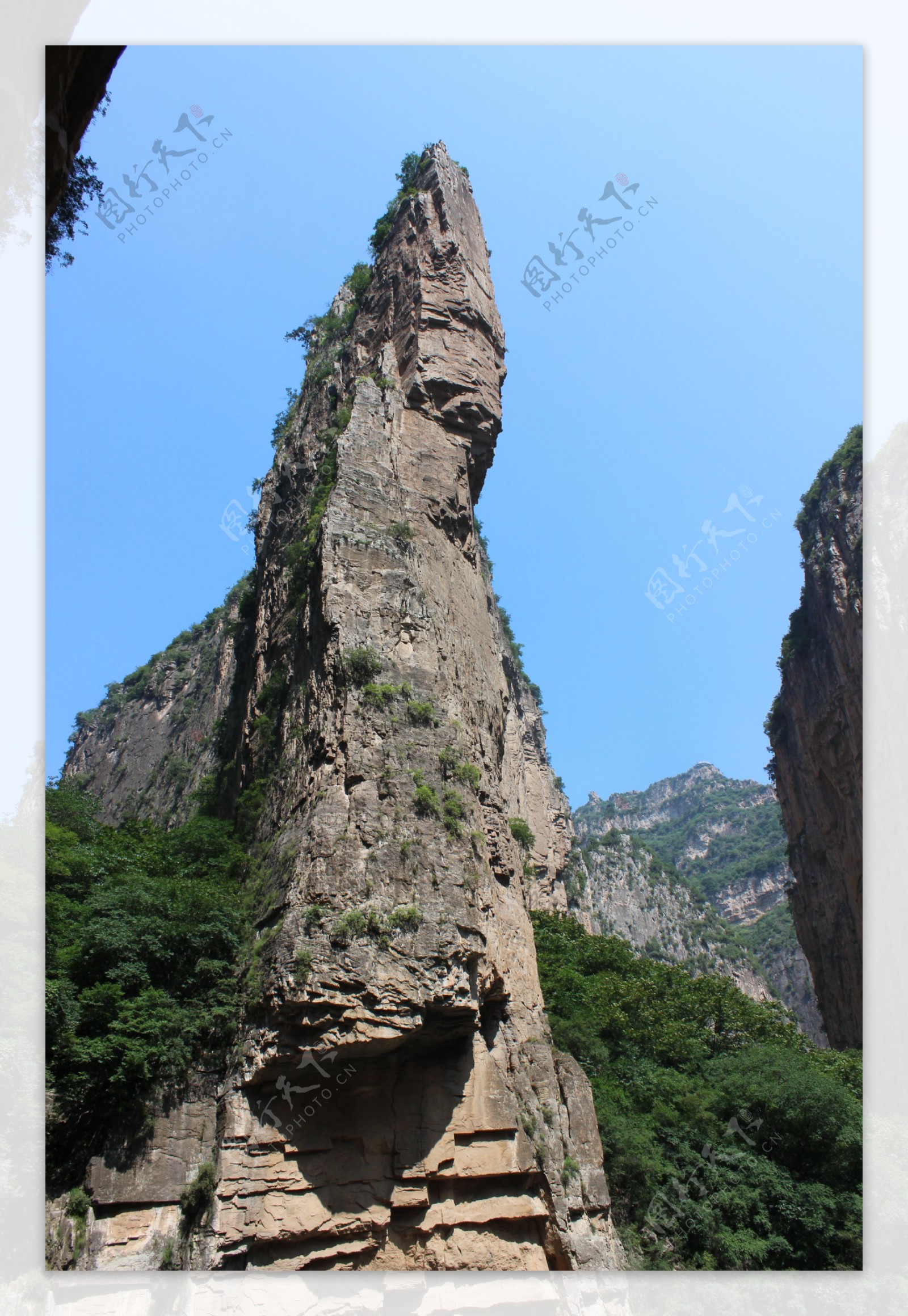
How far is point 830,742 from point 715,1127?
2044 centimetres

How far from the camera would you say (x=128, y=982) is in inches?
539

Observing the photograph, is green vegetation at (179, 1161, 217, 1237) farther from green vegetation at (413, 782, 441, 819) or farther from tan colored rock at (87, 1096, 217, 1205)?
green vegetation at (413, 782, 441, 819)

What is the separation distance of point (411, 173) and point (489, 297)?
6113 millimetres

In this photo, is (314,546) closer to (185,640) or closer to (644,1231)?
(644,1231)

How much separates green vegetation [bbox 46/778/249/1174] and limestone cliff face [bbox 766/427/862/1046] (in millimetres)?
27083

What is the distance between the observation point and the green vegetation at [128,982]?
1241 cm

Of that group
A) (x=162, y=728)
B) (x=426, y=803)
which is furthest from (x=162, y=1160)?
(x=162, y=728)

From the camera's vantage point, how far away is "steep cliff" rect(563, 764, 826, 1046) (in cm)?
6962

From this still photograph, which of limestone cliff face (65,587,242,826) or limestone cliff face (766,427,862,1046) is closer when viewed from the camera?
limestone cliff face (766,427,862,1046)

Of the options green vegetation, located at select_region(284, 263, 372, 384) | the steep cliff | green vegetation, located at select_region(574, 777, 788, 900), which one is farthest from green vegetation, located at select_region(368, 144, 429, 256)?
green vegetation, located at select_region(574, 777, 788, 900)

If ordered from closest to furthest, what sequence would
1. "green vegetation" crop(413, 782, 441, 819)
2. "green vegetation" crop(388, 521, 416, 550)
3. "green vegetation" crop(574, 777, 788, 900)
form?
"green vegetation" crop(413, 782, 441, 819), "green vegetation" crop(388, 521, 416, 550), "green vegetation" crop(574, 777, 788, 900)

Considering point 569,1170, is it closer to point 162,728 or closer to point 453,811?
point 453,811

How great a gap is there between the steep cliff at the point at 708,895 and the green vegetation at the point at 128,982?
35.1 metres
